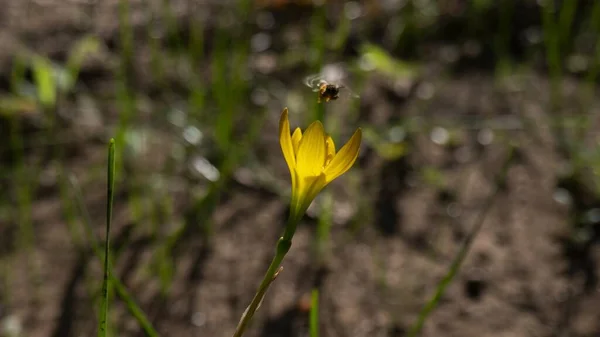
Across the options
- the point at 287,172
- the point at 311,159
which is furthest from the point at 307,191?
the point at 287,172

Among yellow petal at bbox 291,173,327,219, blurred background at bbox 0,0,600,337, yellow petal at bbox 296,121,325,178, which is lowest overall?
blurred background at bbox 0,0,600,337

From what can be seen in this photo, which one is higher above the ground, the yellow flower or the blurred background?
the yellow flower

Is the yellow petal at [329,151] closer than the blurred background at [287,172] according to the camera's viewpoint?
Yes

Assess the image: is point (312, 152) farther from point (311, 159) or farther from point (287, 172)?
point (287, 172)

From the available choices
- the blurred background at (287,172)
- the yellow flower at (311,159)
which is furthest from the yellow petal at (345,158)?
the blurred background at (287,172)

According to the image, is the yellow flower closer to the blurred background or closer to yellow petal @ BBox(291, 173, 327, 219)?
yellow petal @ BBox(291, 173, 327, 219)

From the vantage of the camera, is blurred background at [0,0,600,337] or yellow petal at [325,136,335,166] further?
blurred background at [0,0,600,337]

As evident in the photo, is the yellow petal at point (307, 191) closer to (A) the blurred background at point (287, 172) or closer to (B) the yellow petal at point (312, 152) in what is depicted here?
(B) the yellow petal at point (312, 152)

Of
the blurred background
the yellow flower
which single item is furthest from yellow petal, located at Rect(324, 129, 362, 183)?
the blurred background
